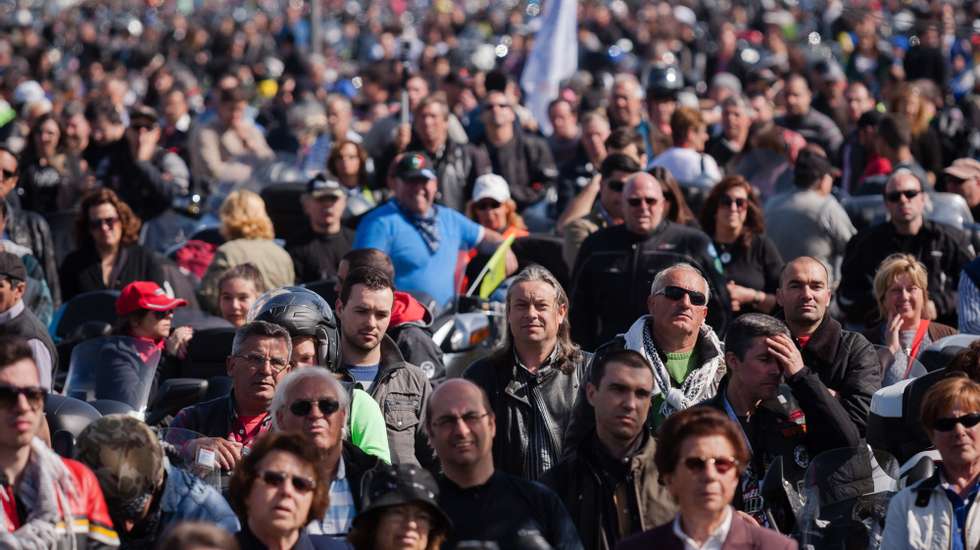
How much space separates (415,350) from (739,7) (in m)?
24.8

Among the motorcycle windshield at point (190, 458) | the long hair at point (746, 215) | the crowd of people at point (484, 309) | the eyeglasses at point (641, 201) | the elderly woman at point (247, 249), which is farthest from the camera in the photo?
the elderly woman at point (247, 249)

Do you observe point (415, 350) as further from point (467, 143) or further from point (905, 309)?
point (467, 143)

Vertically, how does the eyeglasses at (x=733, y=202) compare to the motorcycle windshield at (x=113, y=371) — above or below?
above

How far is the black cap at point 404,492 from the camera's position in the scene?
6586 mm

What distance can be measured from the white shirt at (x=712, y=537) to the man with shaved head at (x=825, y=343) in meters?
1.99

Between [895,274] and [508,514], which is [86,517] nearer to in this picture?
[508,514]

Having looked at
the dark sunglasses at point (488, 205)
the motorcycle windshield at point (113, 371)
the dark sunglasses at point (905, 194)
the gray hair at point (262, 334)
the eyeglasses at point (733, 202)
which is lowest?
the gray hair at point (262, 334)

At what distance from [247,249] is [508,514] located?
5745 mm

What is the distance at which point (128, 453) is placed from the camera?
6848mm

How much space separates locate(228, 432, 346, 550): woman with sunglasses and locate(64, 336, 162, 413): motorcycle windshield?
3100 millimetres

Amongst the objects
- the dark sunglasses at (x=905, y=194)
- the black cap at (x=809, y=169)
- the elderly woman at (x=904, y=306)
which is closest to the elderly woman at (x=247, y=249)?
the black cap at (x=809, y=169)

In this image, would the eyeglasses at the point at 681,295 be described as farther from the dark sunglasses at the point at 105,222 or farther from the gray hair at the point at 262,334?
the dark sunglasses at the point at 105,222

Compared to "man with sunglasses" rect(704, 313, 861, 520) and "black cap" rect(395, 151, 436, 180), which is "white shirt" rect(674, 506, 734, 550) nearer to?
"man with sunglasses" rect(704, 313, 861, 520)

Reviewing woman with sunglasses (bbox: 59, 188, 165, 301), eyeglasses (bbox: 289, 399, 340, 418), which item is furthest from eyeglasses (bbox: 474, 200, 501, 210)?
eyeglasses (bbox: 289, 399, 340, 418)
